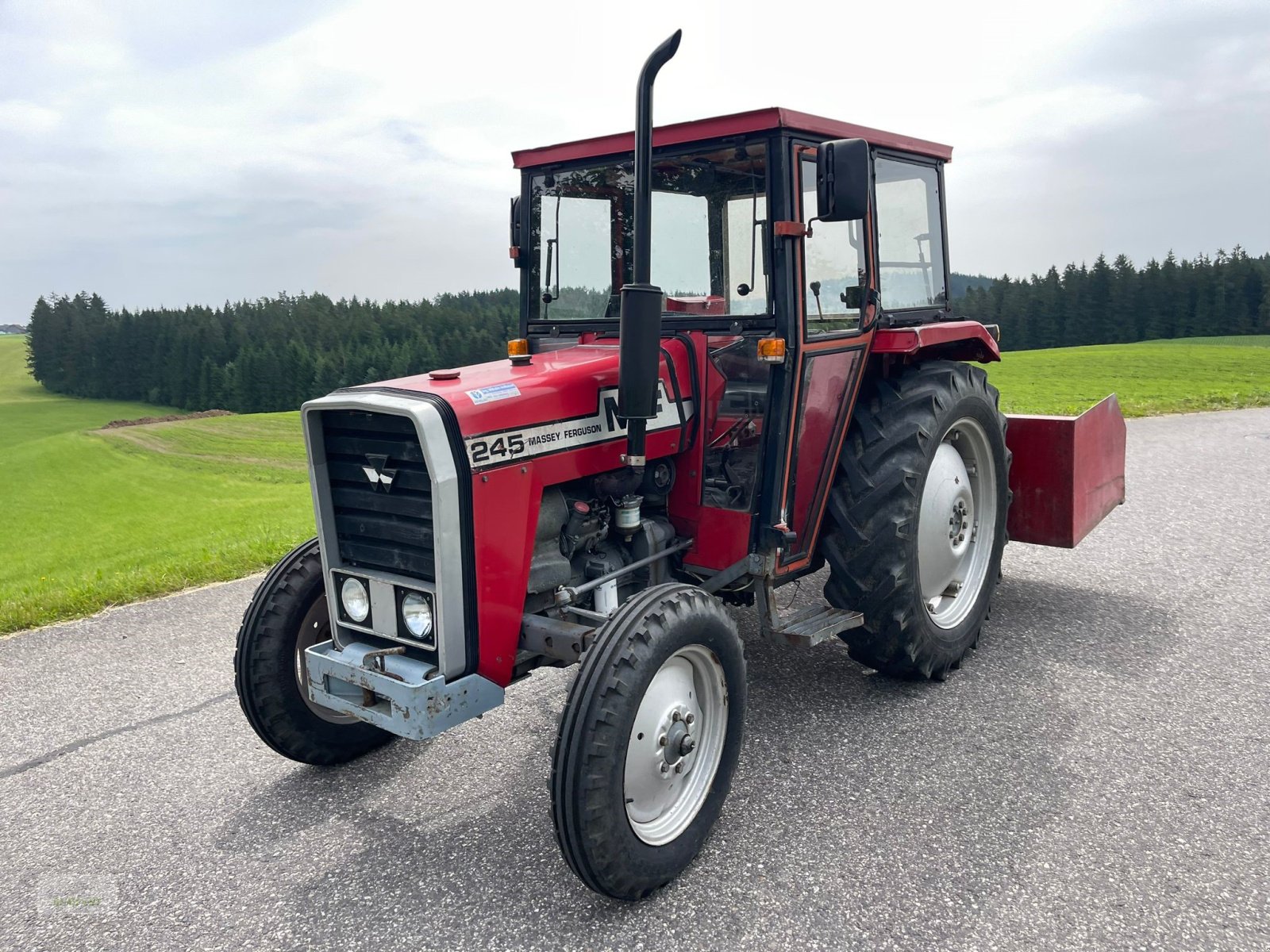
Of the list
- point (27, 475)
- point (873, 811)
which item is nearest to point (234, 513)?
point (873, 811)

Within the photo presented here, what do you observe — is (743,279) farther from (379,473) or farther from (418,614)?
(418,614)

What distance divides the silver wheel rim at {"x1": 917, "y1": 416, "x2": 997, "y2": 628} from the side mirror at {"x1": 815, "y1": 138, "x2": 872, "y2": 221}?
4.63 feet

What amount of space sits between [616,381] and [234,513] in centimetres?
1215

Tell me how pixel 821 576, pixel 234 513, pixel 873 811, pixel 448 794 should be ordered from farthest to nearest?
pixel 234 513
pixel 821 576
pixel 448 794
pixel 873 811

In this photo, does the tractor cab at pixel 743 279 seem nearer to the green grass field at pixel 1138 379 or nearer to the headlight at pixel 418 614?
the headlight at pixel 418 614

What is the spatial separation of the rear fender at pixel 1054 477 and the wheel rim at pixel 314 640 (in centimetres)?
373

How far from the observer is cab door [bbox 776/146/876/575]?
3.69m

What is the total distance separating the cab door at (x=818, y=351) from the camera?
12.1 ft

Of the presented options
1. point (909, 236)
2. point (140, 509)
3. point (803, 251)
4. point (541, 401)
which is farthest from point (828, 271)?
point (140, 509)

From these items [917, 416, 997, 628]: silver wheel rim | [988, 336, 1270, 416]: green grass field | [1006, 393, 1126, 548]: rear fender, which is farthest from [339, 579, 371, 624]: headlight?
[988, 336, 1270, 416]: green grass field

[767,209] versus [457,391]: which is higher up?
[767,209]

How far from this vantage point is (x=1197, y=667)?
4.46 metres

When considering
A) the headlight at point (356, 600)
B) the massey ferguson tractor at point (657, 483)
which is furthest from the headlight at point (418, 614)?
the headlight at point (356, 600)

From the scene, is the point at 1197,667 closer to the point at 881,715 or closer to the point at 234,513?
the point at 881,715
